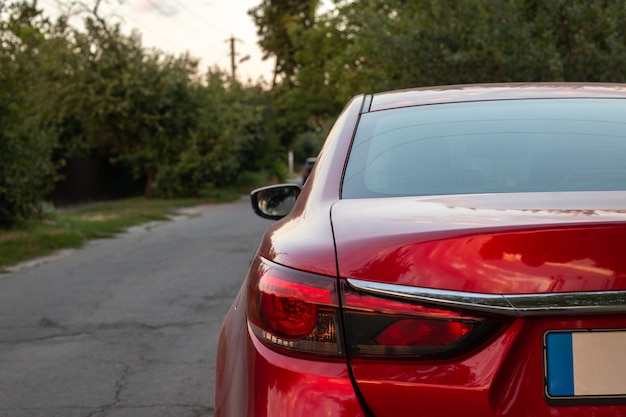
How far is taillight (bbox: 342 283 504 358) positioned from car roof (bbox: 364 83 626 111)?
52.2 inches

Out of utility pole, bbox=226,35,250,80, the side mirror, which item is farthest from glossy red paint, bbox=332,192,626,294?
utility pole, bbox=226,35,250,80

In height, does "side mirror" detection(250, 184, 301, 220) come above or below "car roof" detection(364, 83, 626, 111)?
below

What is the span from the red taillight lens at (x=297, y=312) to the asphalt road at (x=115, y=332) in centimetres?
271

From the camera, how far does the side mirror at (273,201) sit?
13.3 feet

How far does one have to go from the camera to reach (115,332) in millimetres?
7098

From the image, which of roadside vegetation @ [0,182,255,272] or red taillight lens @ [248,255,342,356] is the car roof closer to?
red taillight lens @ [248,255,342,356]

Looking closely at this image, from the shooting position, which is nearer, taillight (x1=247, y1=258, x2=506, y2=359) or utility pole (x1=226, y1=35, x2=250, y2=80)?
taillight (x1=247, y1=258, x2=506, y2=359)

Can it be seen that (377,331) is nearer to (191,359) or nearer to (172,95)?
(191,359)

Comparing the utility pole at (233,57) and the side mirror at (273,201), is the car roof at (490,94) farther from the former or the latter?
the utility pole at (233,57)

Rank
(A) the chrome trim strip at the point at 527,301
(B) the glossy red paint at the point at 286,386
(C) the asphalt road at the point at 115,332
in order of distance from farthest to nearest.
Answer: (C) the asphalt road at the point at 115,332 → (B) the glossy red paint at the point at 286,386 → (A) the chrome trim strip at the point at 527,301

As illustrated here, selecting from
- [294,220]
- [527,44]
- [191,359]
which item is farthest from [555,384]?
[527,44]

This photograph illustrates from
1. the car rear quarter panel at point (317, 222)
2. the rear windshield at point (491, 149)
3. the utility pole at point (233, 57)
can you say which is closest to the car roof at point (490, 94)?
the rear windshield at point (491, 149)

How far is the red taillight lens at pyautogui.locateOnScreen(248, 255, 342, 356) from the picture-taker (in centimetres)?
205

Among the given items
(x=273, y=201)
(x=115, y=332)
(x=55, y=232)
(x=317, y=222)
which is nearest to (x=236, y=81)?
(x=55, y=232)
